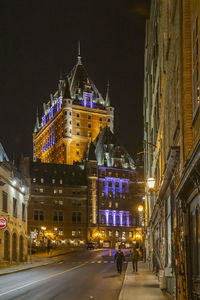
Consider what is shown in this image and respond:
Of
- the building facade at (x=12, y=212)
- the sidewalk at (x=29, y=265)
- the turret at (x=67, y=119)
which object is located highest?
the turret at (x=67, y=119)

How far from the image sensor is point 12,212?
45.7m

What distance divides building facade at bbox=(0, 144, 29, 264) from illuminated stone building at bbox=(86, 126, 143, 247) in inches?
2921

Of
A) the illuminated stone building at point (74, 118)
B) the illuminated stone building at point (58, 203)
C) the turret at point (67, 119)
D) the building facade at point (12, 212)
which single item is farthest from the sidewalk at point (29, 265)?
the illuminated stone building at point (74, 118)

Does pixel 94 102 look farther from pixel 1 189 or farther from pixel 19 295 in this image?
pixel 19 295

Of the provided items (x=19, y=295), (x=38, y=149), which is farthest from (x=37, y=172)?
(x=19, y=295)

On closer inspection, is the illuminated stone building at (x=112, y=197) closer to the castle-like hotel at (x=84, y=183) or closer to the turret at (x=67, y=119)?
the castle-like hotel at (x=84, y=183)

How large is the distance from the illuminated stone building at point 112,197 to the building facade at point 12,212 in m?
74.2

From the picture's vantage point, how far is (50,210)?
124 metres

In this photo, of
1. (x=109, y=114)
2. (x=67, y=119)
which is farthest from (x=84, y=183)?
(x=109, y=114)

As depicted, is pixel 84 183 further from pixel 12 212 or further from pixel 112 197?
pixel 12 212

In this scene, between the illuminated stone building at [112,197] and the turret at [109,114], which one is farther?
the turret at [109,114]

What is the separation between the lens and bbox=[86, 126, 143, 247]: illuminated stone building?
12744 centimetres

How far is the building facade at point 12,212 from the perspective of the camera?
4134 cm

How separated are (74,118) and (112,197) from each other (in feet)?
118
